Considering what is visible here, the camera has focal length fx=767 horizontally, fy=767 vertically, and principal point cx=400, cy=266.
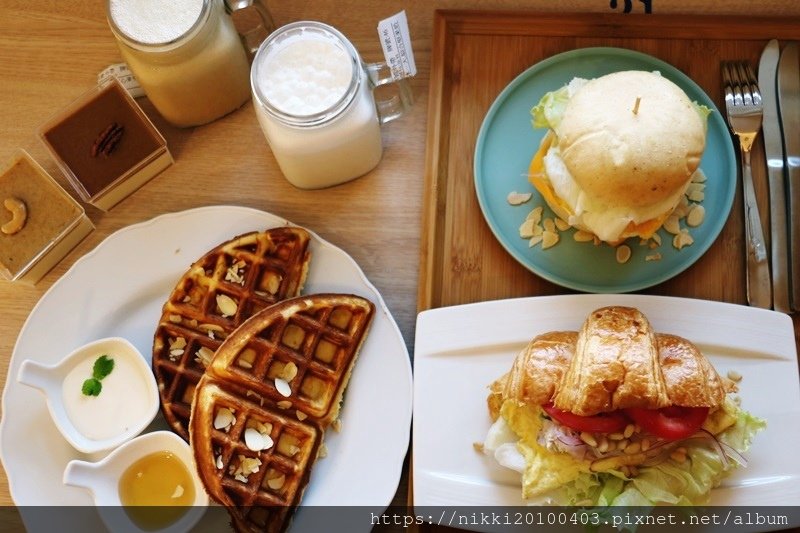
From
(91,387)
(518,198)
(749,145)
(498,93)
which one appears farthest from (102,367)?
(749,145)

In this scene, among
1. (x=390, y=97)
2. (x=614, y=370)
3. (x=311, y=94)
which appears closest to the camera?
(x=614, y=370)

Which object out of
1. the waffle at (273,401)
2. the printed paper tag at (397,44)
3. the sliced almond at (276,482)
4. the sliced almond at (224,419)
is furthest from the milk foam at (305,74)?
the sliced almond at (276,482)

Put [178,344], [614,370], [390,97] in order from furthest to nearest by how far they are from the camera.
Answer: [390,97] < [178,344] < [614,370]

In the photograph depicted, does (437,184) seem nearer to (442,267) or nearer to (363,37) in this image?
(442,267)

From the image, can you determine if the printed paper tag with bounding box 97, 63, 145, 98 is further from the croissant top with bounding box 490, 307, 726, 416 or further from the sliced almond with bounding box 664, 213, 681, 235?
the sliced almond with bounding box 664, 213, 681, 235

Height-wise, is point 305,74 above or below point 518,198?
above

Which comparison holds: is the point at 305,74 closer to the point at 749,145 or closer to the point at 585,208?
the point at 585,208

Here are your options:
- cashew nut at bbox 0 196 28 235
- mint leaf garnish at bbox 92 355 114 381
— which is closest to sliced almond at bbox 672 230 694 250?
mint leaf garnish at bbox 92 355 114 381
